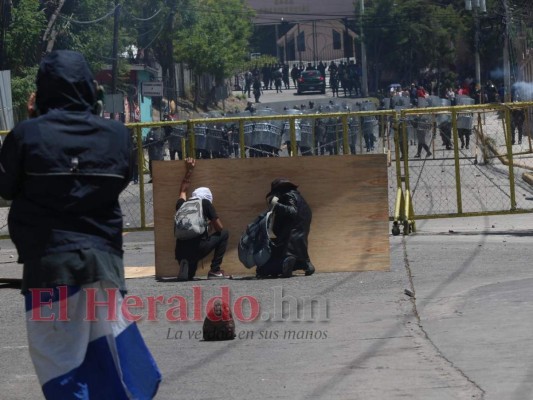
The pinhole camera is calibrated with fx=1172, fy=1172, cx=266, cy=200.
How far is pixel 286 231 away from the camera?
462 inches

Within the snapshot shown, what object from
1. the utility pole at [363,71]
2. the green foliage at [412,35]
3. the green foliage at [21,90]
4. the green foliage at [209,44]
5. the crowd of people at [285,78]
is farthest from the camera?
the crowd of people at [285,78]

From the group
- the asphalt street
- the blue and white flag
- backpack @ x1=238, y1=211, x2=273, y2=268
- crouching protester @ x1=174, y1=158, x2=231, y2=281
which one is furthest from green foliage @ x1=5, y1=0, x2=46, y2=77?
the blue and white flag

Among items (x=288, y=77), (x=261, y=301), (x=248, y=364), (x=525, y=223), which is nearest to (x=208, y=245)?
(x=261, y=301)

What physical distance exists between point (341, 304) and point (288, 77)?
249 feet

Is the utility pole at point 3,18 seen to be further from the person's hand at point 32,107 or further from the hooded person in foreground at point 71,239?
the hooded person in foreground at point 71,239

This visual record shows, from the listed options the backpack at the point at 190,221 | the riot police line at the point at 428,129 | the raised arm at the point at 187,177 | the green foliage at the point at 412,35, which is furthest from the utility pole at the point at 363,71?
the backpack at the point at 190,221

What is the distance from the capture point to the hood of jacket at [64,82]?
4465 mm

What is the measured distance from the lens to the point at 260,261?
11.8m

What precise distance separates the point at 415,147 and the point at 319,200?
13.6 feet

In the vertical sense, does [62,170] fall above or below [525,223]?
above

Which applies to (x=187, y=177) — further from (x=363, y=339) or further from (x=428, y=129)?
(x=428, y=129)

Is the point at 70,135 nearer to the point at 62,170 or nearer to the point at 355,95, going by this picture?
the point at 62,170

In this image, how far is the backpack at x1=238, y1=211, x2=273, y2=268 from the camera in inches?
462

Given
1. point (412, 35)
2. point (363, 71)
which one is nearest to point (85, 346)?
point (412, 35)
